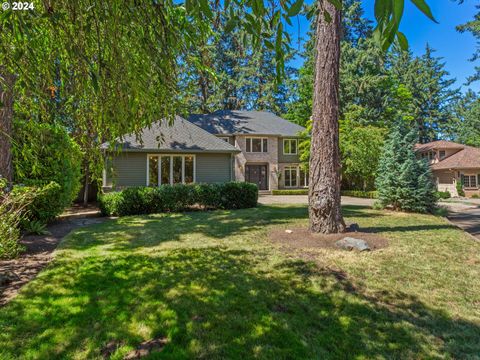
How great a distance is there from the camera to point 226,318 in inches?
132

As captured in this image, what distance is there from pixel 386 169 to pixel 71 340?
1287 centimetres

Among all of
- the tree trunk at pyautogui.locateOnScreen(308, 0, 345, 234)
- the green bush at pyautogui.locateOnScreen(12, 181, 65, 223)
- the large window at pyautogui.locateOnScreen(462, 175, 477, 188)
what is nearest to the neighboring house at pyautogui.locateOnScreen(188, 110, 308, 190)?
the large window at pyautogui.locateOnScreen(462, 175, 477, 188)

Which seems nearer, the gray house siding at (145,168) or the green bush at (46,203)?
the green bush at (46,203)

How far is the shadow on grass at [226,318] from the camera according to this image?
2807 millimetres

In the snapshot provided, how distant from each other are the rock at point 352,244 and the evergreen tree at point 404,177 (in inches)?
282

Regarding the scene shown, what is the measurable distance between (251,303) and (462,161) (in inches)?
1270

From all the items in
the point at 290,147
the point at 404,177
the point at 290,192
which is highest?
the point at 290,147

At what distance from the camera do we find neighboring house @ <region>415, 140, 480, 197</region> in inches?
1077

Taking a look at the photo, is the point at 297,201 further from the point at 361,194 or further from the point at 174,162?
the point at 174,162

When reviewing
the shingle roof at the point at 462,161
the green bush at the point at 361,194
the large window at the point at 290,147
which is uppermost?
the large window at the point at 290,147

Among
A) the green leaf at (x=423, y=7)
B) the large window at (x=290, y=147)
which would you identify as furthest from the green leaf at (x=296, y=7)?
the large window at (x=290, y=147)

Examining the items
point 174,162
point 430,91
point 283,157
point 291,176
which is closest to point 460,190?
point 291,176

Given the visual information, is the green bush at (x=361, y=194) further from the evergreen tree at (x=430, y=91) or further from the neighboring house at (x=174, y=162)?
the evergreen tree at (x=430, y=91)

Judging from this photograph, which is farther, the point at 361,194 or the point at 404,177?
the point at 361,194
